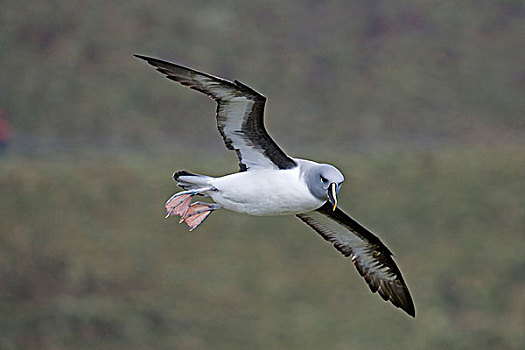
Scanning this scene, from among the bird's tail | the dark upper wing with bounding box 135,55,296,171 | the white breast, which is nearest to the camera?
the dark upper wing with bounding box 135,55,296,171

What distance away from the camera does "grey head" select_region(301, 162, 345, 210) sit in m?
8.81

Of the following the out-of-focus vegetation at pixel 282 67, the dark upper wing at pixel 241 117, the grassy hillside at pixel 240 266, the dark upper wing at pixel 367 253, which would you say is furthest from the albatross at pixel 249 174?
the out-of-focus vegetation at pixel 282 67

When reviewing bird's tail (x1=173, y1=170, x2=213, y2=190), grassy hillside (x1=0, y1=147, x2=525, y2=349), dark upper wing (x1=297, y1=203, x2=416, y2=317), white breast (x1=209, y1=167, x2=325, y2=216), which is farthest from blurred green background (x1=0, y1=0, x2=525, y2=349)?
white breast (x1=209, y1=167, x2=325, y2=216)

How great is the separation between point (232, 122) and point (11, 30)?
105ft

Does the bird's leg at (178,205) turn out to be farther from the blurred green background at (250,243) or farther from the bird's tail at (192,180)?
the blurred green background at (250,243)

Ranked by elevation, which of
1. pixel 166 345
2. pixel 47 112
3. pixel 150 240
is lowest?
pixel 166 345

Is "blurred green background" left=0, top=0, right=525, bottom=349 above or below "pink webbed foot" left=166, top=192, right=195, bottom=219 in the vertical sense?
above

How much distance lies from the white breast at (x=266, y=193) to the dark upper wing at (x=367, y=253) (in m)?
1.78

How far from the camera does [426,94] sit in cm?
3734

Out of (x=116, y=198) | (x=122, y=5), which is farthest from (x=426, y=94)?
(x=116, y=198)

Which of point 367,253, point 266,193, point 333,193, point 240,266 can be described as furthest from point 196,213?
point 240,266

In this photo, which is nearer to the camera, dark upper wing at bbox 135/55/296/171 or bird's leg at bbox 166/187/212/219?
dark upper wing at bbox 135/55/296/171

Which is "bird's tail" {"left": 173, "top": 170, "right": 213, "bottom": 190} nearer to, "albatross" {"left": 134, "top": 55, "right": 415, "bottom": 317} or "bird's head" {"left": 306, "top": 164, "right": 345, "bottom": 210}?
"albatross" {"left": 134, "top": 55, "right": 415, "bottom": 317}

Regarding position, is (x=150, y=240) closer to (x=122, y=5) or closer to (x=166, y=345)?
(x=166, y=345)
